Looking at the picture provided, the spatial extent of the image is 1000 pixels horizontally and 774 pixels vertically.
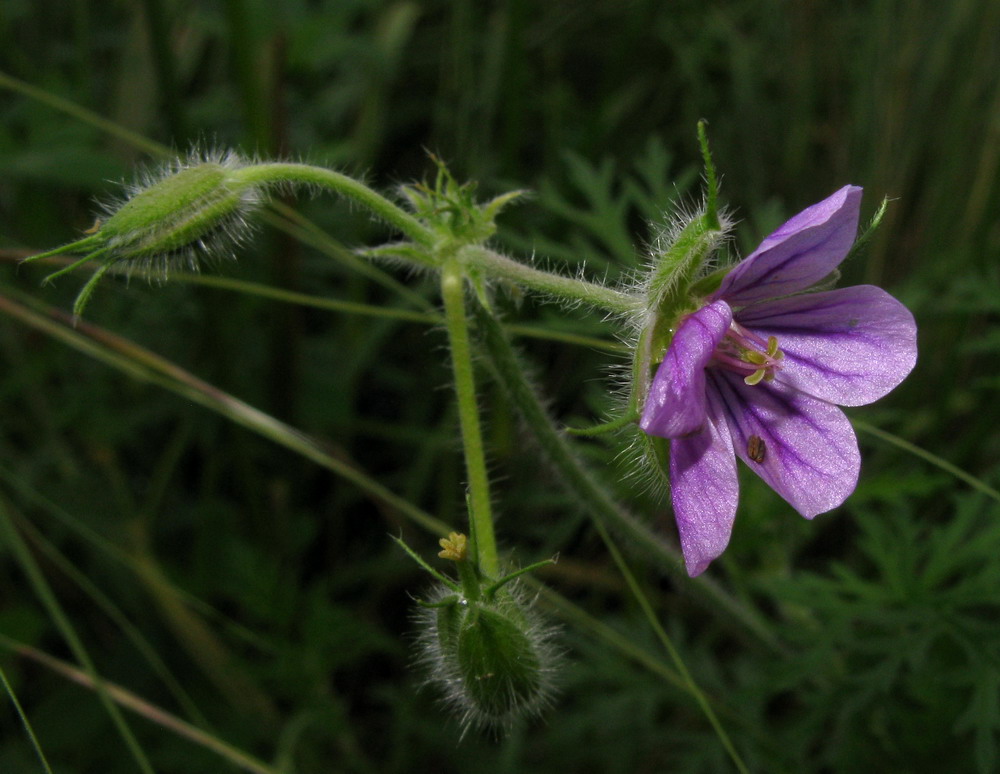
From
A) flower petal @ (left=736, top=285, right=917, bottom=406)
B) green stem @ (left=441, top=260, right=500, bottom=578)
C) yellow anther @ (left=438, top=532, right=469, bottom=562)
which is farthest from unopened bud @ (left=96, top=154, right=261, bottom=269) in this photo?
flower petal @ (left=736, top=285, right=917, bottom=406)

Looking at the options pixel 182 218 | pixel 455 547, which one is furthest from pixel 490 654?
pixel 182 218

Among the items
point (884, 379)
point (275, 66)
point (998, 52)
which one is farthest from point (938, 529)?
point (275, 66)

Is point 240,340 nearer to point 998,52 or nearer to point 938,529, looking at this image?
point 938,529

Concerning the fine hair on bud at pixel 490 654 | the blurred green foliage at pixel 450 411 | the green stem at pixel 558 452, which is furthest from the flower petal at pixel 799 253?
the blurred green foliage at pixel 450 411

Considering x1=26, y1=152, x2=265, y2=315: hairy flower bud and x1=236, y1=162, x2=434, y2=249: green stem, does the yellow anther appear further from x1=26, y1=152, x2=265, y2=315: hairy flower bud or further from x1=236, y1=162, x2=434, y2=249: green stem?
x1=26, y1=152, x2=265, y2=315: hairy flower bud

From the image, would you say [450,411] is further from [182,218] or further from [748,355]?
[748,355]
